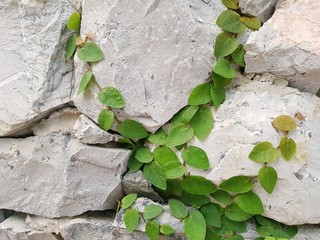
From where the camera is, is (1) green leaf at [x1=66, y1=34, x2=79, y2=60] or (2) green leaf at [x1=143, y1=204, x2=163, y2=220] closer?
(2) green leaf at [x1=143, y1=204, x2=163, y2=220]

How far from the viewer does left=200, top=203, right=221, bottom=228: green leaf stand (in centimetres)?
131

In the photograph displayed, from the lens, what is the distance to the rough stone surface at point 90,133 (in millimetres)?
1352

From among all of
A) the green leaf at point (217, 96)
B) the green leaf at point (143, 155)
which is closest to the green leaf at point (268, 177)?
the green leaf at point (217, 96)

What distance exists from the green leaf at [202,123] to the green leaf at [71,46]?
412 mm

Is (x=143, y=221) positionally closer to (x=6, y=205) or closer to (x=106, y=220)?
(x=106, y=220)

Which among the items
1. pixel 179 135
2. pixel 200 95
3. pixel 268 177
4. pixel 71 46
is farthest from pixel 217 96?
pixel 71 46

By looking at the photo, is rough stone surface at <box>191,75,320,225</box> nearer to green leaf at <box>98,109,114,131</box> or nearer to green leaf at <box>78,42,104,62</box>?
green leaf at <box>98,109,114,131</box>

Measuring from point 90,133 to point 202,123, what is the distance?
0.32m

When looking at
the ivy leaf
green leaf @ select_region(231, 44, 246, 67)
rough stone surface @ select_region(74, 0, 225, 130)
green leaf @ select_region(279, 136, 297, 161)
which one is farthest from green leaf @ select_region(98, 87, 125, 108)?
green leaf @ select_region(279, 136, 297, 161)

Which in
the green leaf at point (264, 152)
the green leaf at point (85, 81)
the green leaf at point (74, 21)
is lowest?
the green leaf at point (264, 152)

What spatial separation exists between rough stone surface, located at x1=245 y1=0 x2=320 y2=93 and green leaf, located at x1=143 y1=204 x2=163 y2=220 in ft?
1.50

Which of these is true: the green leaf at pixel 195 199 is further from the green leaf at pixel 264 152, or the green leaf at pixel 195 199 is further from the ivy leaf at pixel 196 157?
the green leaf at pixel 264 152

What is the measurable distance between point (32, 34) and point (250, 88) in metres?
0.66

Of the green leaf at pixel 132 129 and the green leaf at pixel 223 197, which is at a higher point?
the green leaf at pixel 132 129
